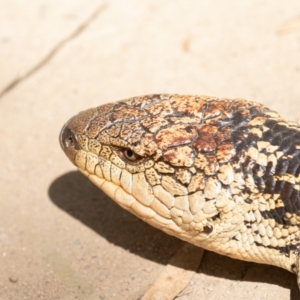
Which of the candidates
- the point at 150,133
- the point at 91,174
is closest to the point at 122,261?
the point at 91,174

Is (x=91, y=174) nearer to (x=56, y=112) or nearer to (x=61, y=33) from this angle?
(x=56, y=112)

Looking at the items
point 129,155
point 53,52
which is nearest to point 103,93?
point 53,52

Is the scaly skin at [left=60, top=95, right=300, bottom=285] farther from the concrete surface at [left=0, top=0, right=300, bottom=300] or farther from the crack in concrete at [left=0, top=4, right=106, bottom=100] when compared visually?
the crack in concrete at [left=0, top=4, right=106, bottom=100]

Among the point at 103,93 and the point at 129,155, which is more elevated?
the point at 129,155

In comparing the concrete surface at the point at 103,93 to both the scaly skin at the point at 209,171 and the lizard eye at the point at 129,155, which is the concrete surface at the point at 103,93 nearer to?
the scaly skin at the point at 209,171

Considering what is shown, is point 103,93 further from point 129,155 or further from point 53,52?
point 129,155

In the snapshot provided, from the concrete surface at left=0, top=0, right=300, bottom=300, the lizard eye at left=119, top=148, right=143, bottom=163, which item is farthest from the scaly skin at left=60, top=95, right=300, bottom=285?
the concrete surface at left=0, top=0, right=300, bottom=300
